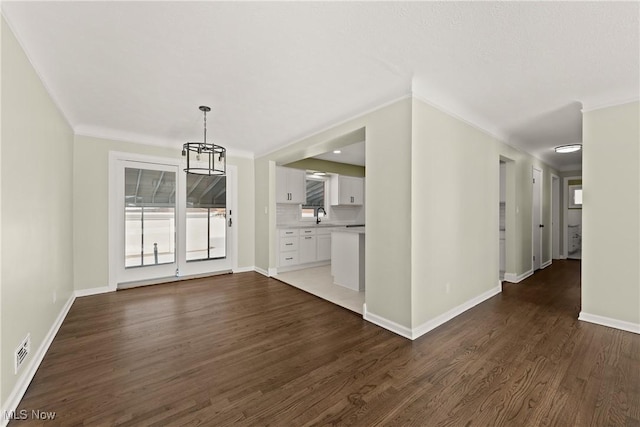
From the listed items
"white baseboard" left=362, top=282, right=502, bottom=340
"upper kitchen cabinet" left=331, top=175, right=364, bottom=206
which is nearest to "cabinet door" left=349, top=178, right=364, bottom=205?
"upper kitchen cabinet" left=331, top=175, right=364, bottom=206

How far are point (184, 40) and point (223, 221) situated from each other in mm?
3703

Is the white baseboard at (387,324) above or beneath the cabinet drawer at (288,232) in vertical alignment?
beneath

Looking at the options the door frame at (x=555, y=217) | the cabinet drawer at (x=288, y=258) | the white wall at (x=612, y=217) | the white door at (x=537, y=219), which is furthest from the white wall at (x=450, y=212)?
the door frame at (x=555, y=217)

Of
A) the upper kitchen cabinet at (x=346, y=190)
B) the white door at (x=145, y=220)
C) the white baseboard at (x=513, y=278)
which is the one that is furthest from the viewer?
the upper kitchen cabinet at (x=346, y=190)

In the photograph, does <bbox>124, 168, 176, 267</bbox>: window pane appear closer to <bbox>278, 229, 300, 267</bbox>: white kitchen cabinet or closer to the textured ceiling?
the textured ceiling

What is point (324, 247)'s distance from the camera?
20.2 feet

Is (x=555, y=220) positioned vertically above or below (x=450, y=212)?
below

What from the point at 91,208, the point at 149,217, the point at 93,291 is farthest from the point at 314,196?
the point at 93,291

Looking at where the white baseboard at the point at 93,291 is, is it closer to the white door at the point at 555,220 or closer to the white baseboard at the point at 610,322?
the white baseboard at the point at 610,322

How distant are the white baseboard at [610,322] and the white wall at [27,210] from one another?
4903mm

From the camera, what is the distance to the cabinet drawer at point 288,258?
17.8 feet

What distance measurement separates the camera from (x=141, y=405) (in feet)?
5.54

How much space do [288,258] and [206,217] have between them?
176 cm

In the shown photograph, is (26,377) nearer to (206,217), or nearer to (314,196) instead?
(206,217)
